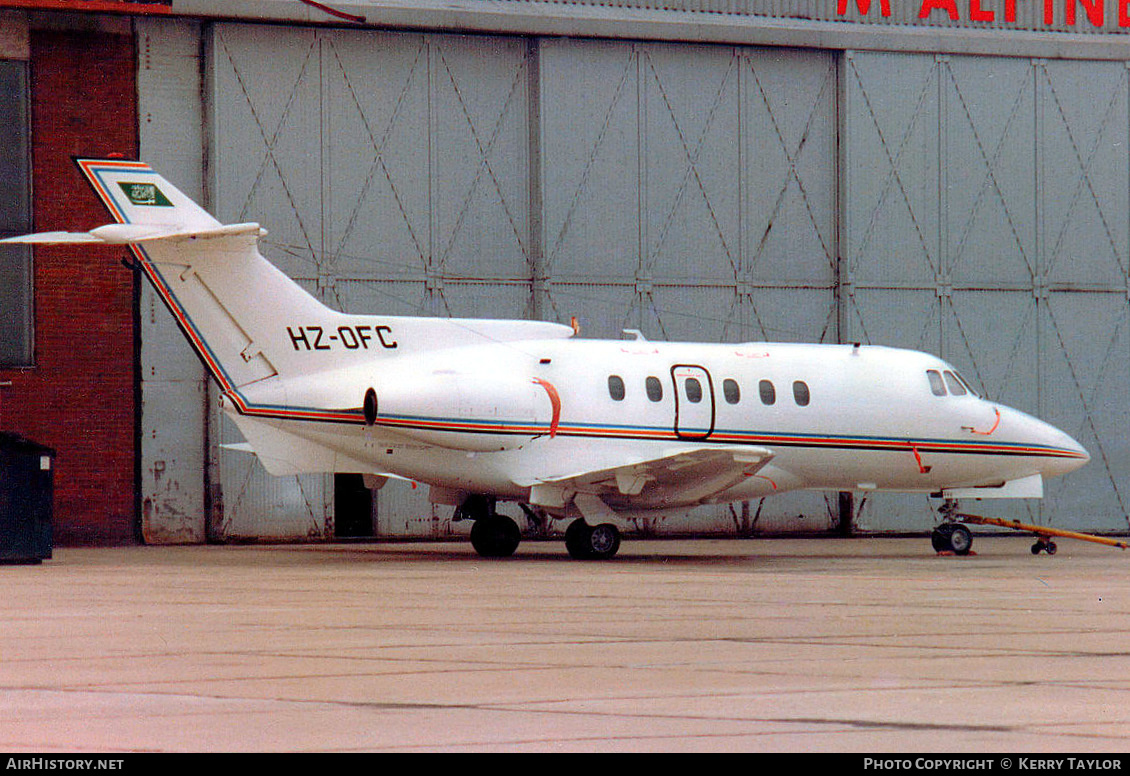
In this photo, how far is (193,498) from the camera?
2889 cm

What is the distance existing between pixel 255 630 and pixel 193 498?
1751cm

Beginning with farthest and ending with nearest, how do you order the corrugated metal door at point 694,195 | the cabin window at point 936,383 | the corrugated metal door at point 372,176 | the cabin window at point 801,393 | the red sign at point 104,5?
the corrugated metal door at point 694,195
the corrugated metal door at point 372,176
the red sign at point 104,5
the cabin window at point 936,383
the cabin window at point 801,393

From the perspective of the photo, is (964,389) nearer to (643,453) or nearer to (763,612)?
(643,453)

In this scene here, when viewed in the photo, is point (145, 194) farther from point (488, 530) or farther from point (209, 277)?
point (488, 530)

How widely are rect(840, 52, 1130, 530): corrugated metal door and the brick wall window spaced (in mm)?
15892

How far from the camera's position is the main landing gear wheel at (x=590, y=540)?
22.8m

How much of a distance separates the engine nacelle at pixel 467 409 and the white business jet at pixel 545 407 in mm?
25

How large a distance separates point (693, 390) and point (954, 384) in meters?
4.79

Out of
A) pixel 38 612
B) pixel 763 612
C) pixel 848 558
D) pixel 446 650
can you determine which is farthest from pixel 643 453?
pixel 446 650

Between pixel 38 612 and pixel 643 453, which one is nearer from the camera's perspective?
pixel 38 612

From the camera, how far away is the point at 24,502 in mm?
21906

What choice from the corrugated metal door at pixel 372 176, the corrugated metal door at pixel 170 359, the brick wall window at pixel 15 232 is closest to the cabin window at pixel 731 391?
the corrugated metal door at pixel 372 176

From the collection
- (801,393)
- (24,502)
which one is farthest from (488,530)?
(24,502)

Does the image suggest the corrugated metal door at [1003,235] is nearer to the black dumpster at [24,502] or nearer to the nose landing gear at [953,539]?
the nose landing gear at [953,539]
